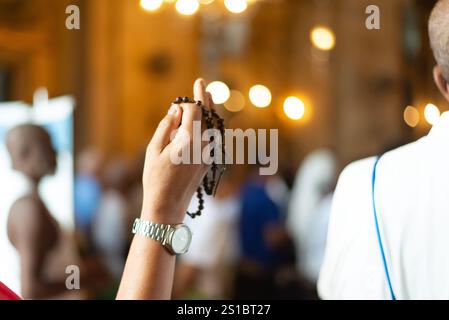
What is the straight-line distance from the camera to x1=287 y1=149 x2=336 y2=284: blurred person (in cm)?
512

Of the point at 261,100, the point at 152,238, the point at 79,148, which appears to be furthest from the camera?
the point at 261,100

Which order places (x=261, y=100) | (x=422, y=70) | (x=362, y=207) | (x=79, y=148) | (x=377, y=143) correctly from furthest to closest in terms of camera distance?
(x=261, y=100)
(x=79, y=148)
(x=377, y=143)
(x=422, y=70)
(x=362, y=207)

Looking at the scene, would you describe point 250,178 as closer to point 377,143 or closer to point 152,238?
point 377,143

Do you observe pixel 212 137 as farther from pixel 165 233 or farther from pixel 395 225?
pixel 395 225

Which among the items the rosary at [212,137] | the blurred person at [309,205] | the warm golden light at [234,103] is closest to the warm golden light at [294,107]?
the warm golden light at [234,103]

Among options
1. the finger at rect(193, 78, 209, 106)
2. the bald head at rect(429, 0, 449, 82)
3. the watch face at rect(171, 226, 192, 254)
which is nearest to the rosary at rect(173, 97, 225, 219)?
the finger at rect(193, 78, 209, 106)

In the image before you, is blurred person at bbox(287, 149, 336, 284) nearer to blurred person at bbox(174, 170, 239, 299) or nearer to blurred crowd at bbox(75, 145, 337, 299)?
blurred crowd at bbox(75, 145, 337, 299)

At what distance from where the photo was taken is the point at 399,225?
4.49 ft

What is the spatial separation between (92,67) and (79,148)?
1016 mm

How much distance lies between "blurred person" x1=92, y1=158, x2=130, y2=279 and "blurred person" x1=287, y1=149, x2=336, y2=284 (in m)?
1.25

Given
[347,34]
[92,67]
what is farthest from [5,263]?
[92,67]

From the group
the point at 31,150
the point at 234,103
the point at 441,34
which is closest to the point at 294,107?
the point at 234,103

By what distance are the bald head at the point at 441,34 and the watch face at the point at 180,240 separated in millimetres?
700
